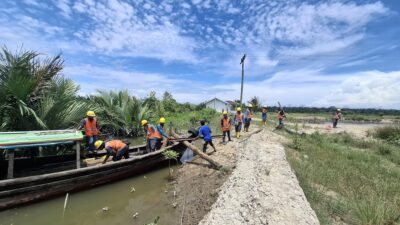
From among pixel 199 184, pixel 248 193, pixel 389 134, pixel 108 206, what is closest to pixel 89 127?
pixel 108 206

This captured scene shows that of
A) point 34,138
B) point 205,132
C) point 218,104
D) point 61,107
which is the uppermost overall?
point 218,104

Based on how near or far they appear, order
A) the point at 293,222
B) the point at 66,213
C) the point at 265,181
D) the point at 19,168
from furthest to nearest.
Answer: the point at 19,168 < the point at 66,213 < the point at 265,181 < the point at 293,222

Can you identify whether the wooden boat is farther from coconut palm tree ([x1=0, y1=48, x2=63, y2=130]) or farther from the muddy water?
coconut palm tree ([x1=0, y1=48, x2=63, y2=130])

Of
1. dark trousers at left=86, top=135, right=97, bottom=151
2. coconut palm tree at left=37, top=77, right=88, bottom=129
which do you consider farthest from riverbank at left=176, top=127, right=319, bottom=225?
coconut palm tree at left=37, top=77, right=88, bottom=129

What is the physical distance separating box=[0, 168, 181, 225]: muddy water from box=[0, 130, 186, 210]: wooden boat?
221mm

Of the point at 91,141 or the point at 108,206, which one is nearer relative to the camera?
the point at 108,206

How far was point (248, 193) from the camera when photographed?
509 centimetres

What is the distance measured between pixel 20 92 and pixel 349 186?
Result: 9.71 meters

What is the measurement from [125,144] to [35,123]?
9.62 feet

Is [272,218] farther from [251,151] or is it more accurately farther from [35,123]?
[35,123]

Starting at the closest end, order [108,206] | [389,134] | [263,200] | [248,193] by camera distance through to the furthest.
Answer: [263,200] < [248,193] < [108,206] < [389,134]

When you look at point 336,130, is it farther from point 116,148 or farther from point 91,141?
point 91,141

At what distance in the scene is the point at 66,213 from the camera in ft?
20.3

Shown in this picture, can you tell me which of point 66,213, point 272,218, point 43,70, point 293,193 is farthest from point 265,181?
point 43,70
